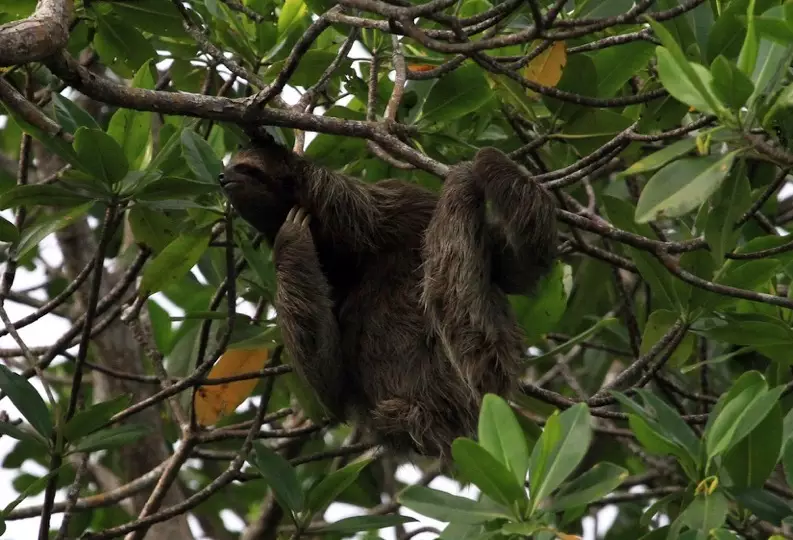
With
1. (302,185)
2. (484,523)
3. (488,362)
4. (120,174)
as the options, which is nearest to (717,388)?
(488,362)

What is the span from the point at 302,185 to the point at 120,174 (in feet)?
2.69

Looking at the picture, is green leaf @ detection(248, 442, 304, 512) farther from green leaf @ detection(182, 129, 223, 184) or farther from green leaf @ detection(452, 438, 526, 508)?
green leaf @ detection(452, 438, 526, 508)

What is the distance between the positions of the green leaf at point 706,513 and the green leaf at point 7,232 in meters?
2.73

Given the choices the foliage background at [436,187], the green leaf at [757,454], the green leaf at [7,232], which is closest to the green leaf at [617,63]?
the foliage background at [436,187]

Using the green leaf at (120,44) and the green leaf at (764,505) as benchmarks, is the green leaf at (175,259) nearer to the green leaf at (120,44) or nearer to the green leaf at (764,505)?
the green leaf at (120,44)

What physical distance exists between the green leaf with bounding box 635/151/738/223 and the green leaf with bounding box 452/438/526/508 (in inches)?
29.6

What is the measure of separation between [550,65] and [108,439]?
2.27m

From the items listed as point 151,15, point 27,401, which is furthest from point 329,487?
point 151,15

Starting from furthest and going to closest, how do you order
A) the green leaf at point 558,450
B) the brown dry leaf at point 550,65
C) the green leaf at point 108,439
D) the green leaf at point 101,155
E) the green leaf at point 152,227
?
the green leaf at point 152,227, the brown dry leaf at point 550,65, the green leaf at point 108,439, the green leaf at point 101,155, the green leaf at point 558,450

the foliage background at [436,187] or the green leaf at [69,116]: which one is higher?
the green leaf at [69,116]

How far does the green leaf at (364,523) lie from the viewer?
4.17 meters

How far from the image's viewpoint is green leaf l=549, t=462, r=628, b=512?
3.12 meters

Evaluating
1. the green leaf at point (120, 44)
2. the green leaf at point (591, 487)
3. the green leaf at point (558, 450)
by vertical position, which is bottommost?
the green leaf at point (591, 487)

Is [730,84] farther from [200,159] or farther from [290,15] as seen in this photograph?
[290,15]
